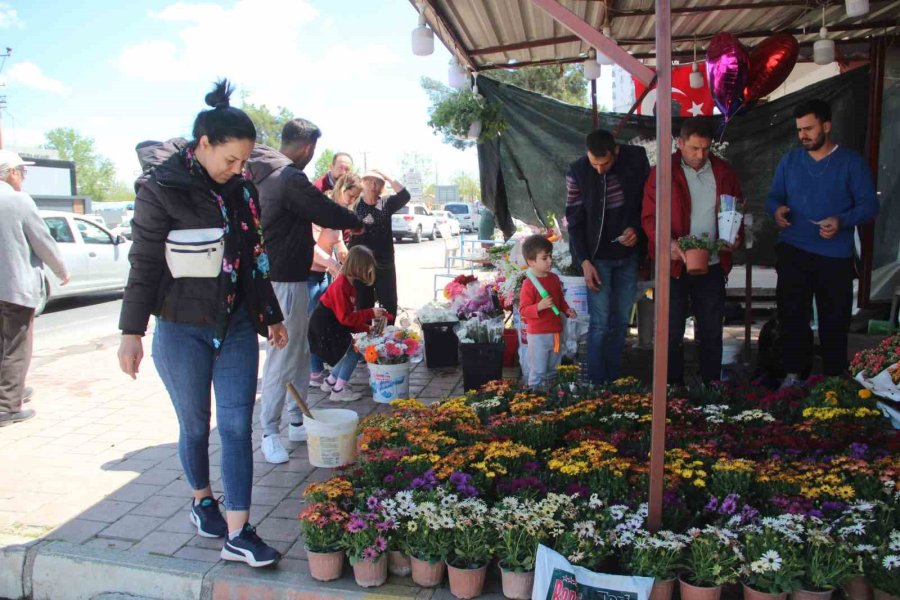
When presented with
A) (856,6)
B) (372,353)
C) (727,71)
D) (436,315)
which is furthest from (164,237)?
(856,6)

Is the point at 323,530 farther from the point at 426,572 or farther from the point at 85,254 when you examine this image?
the point at 85,254

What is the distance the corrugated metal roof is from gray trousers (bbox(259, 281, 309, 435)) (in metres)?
2.49

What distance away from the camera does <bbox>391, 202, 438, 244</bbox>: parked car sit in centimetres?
3142

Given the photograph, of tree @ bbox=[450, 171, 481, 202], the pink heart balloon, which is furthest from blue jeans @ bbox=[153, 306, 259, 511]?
tree @ bbox=[450, 171, 481, 202]

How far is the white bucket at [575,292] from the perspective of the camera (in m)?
5.60

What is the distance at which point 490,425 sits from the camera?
3.87 m

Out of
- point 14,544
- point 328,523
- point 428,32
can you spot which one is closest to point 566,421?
point 328,523

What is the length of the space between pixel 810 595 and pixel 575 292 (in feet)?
11.3

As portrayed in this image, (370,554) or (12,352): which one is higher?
(12,352)

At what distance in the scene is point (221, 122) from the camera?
108 inches

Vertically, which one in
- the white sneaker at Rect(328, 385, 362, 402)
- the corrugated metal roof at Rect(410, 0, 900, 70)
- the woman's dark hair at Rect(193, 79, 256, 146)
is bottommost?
the white sneaker at Rect(328, 385, 362, 402)

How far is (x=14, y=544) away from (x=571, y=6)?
536 cm

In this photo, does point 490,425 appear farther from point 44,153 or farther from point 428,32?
point 44,153

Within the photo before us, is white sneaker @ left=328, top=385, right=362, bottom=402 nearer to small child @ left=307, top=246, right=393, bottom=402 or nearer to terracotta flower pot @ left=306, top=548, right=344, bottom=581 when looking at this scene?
small child @ left=307, top=246, right=393, bottom=402
